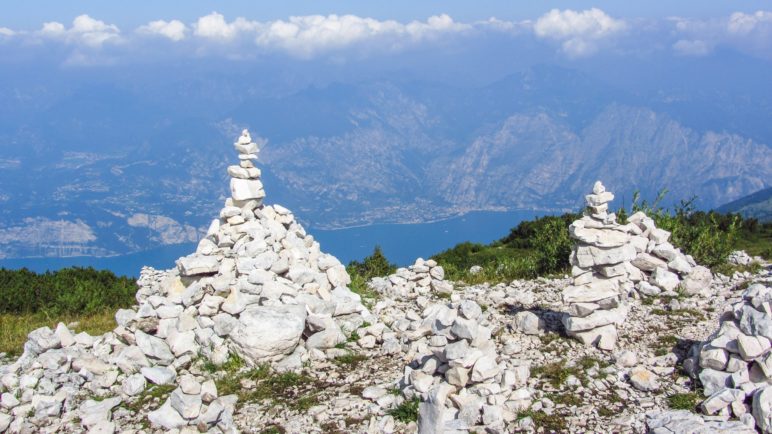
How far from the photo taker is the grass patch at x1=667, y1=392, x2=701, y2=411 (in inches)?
392

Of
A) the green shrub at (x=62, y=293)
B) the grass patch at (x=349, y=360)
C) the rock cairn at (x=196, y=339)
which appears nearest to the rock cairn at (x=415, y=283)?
the rock cairn at (x=196, y=339)

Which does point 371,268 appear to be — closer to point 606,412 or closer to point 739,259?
point 739,259

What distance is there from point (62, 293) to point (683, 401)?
62.9ft

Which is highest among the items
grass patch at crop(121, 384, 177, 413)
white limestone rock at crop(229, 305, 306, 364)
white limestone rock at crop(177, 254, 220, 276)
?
white limestone rock at crop(177, 254, 220, 276)

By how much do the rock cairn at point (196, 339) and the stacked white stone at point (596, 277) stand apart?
16.4 feet

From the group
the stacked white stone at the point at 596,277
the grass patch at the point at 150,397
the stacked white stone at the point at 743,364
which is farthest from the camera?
the stacked white stone at the point at 596,277

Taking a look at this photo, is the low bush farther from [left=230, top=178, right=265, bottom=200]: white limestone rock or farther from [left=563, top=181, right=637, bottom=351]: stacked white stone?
[left=563, top=181, right=637, bottom=351]: stacked white stone

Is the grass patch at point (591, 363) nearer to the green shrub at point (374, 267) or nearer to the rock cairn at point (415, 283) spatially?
the rock cairn at point (415, 283)

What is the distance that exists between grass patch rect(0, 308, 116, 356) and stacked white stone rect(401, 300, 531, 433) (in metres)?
10.2

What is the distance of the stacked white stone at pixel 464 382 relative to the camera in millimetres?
9672

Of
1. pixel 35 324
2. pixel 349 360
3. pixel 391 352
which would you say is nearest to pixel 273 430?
pixel 349 360

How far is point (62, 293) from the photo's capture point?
2130cm

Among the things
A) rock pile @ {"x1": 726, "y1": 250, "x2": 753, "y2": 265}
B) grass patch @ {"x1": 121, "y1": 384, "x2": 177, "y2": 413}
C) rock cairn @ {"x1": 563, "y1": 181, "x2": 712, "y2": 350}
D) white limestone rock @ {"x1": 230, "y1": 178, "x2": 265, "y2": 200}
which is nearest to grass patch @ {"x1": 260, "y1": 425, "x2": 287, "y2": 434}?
grass patch @ {"x1": 121, "y1": 384, "x2": 177, "y2": 413}

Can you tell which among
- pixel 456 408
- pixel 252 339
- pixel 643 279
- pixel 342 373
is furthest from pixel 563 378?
pixel 643 279
